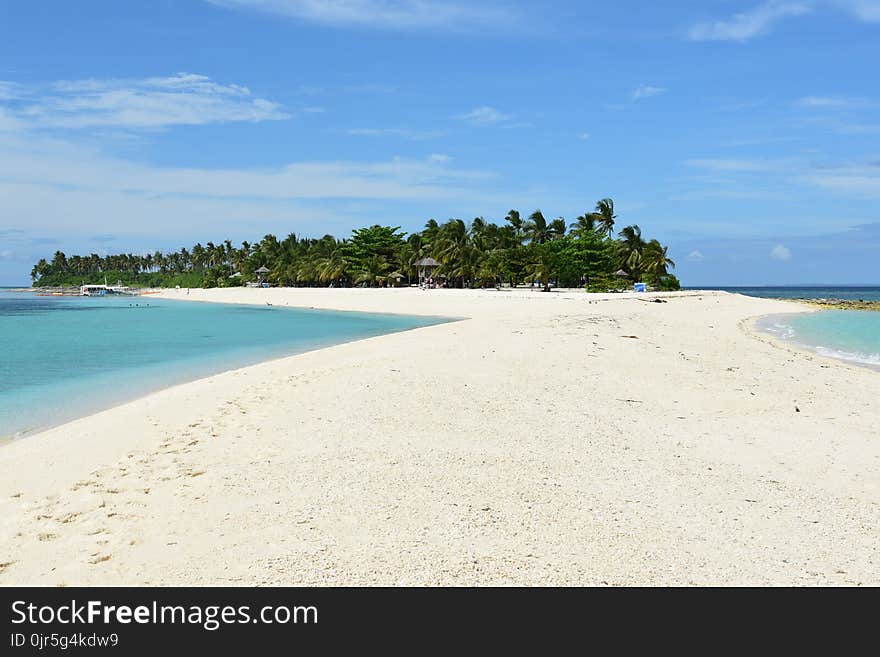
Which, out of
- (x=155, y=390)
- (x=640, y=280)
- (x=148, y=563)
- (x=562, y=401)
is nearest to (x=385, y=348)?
(x=155, y=390)

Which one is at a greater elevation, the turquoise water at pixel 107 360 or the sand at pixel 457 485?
the sand at pixel 457 485

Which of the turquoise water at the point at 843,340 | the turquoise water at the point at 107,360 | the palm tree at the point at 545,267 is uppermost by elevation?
the palm tree at the point at 545,267

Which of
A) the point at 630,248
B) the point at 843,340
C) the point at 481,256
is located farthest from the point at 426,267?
the point at 843,340

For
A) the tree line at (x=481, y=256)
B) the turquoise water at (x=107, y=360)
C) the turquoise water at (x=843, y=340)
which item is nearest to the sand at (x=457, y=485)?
the turquoise water at (x=107, y=360)

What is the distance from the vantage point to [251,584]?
13.4 feet

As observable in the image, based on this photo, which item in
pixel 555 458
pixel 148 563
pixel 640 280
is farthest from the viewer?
pixel 640 280

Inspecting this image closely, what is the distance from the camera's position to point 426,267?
9169 cm

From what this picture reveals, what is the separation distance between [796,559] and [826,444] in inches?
167

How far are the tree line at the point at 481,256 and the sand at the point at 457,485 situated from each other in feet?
196

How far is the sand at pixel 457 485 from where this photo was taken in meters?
4.43

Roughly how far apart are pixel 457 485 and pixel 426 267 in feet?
283

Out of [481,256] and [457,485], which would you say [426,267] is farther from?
[457,485]

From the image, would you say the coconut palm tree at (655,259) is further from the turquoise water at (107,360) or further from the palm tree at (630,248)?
the turquoise water at (107,360)
